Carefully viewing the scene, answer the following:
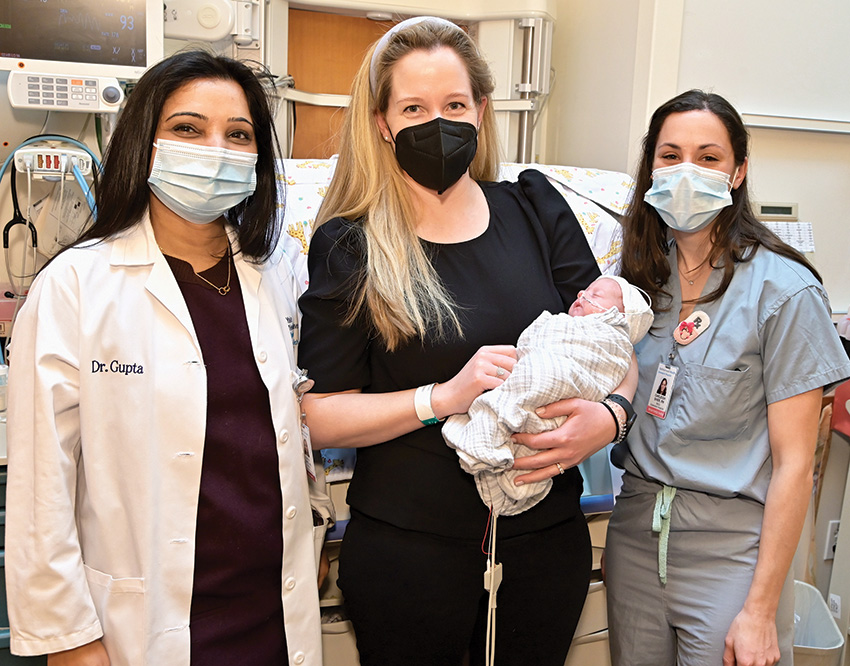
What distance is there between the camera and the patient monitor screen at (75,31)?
1.82 meters

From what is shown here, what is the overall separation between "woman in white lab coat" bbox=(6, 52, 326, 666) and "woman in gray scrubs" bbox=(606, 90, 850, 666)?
693 millimetres

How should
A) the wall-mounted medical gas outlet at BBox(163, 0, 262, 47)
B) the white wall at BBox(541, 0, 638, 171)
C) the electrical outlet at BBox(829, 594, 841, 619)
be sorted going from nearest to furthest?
the wall-mounted medical gas outlet at BBox(163, 0, 262, 47) < the electrical outlet at BBox(829, 594, 841, 619) < the white wall at BBox(541, 0, 638, 171)

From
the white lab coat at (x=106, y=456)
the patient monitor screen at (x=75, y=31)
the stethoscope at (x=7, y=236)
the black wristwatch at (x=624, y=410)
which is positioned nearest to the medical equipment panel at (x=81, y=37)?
the patient monitor screen at (x=75, y=31)

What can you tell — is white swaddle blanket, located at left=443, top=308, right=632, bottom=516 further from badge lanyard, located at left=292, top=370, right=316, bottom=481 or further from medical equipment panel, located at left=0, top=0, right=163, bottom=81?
medical equipment panel, located at left=0, top=0, right=163, bottom=81

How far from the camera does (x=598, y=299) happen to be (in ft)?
4.35

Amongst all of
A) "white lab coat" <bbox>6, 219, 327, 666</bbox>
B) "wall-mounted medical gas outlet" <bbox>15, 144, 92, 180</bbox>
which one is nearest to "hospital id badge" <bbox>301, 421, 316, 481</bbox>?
"white lab coat" <bbox>6, 219, 327, 666</bbox>

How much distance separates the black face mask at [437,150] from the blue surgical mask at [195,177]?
298 mm

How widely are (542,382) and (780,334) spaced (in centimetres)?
52

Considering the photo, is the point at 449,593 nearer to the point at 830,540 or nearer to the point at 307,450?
the point at 307,450

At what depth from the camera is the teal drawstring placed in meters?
1.44

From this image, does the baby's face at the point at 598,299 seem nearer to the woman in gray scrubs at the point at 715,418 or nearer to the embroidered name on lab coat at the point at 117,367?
the woman in gray scrubs at the point at 715,418

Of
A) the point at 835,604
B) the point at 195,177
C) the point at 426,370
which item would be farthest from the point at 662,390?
the point at 835,604

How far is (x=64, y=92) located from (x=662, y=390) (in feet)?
5.40

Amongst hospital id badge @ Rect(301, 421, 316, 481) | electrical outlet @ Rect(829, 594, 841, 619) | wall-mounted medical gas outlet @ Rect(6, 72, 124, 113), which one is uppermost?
wall-mounted medical gas outlet @ Rect(6, 72, 124, 113)
